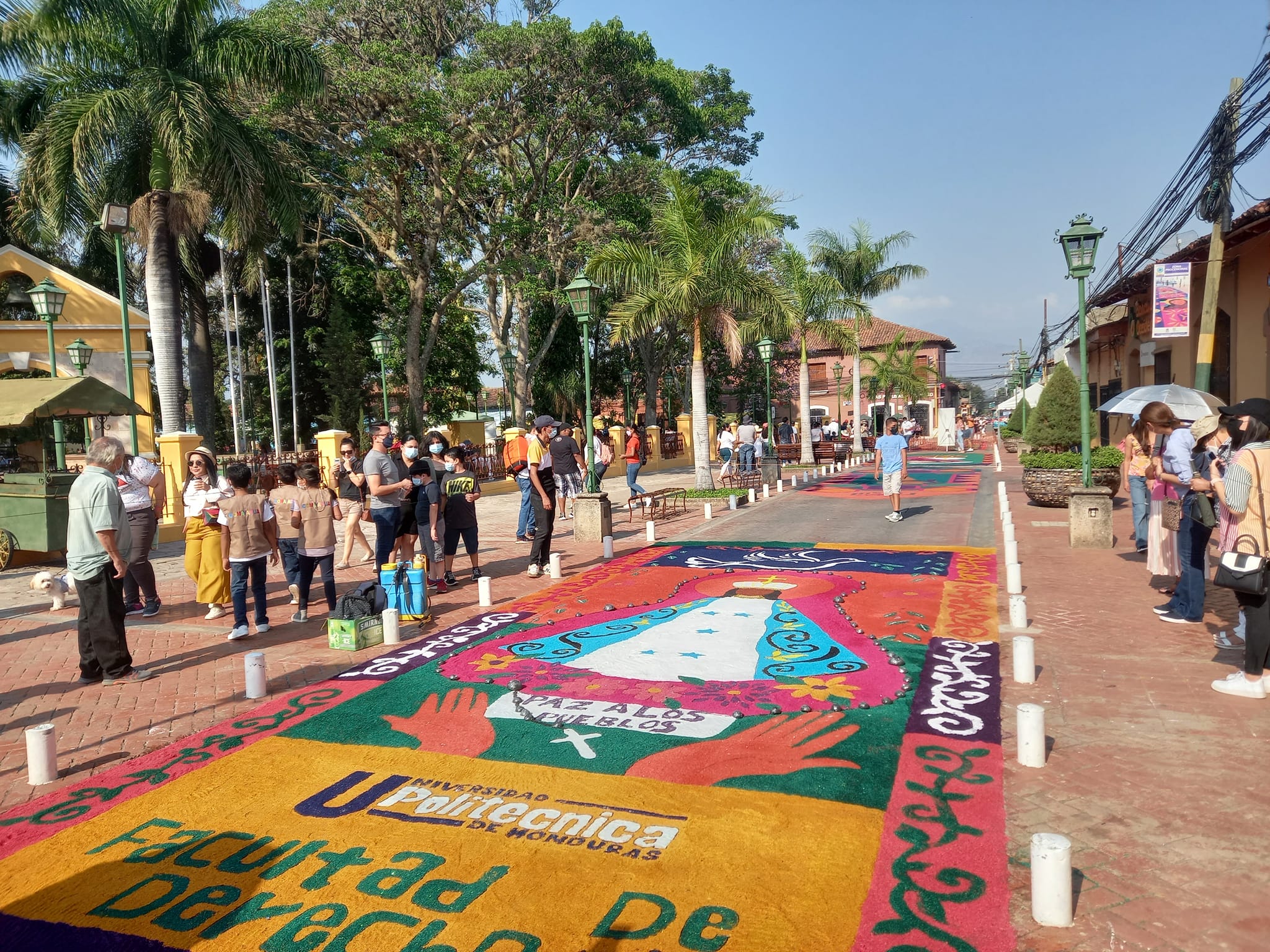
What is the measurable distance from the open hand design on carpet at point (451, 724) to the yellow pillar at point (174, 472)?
34.6 ft

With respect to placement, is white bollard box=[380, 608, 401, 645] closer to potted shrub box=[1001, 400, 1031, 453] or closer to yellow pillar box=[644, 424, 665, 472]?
yellow pillar box=[644, 424, 665, 472]

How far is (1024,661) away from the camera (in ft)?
19.3

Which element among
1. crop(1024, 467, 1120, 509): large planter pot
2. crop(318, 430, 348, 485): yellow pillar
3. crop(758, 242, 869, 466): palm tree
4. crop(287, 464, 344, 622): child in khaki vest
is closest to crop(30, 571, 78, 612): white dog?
crop(287, 464, 344, 622): child in khaki vest

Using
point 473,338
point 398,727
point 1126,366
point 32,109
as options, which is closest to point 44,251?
point 32,109

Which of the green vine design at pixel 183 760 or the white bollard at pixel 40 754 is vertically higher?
the white bollard at pixel 40 754

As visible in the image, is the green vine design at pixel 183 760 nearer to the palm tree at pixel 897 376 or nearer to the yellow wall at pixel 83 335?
the yellow wall at pixel 83 335

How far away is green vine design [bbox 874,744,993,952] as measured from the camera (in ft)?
10.5

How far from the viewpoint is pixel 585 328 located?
1351cm

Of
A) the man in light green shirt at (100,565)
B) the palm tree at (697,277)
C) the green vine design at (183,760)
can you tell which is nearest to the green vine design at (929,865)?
the green vine design at (183,760)

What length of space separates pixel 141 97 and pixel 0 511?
7662 millimetres

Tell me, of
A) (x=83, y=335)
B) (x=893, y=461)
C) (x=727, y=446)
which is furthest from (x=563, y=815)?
(x=83, y=335)

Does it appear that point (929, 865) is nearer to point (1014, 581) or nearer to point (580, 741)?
point (580, 741)

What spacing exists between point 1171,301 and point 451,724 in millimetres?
14984

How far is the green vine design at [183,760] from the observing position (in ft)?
14.4
